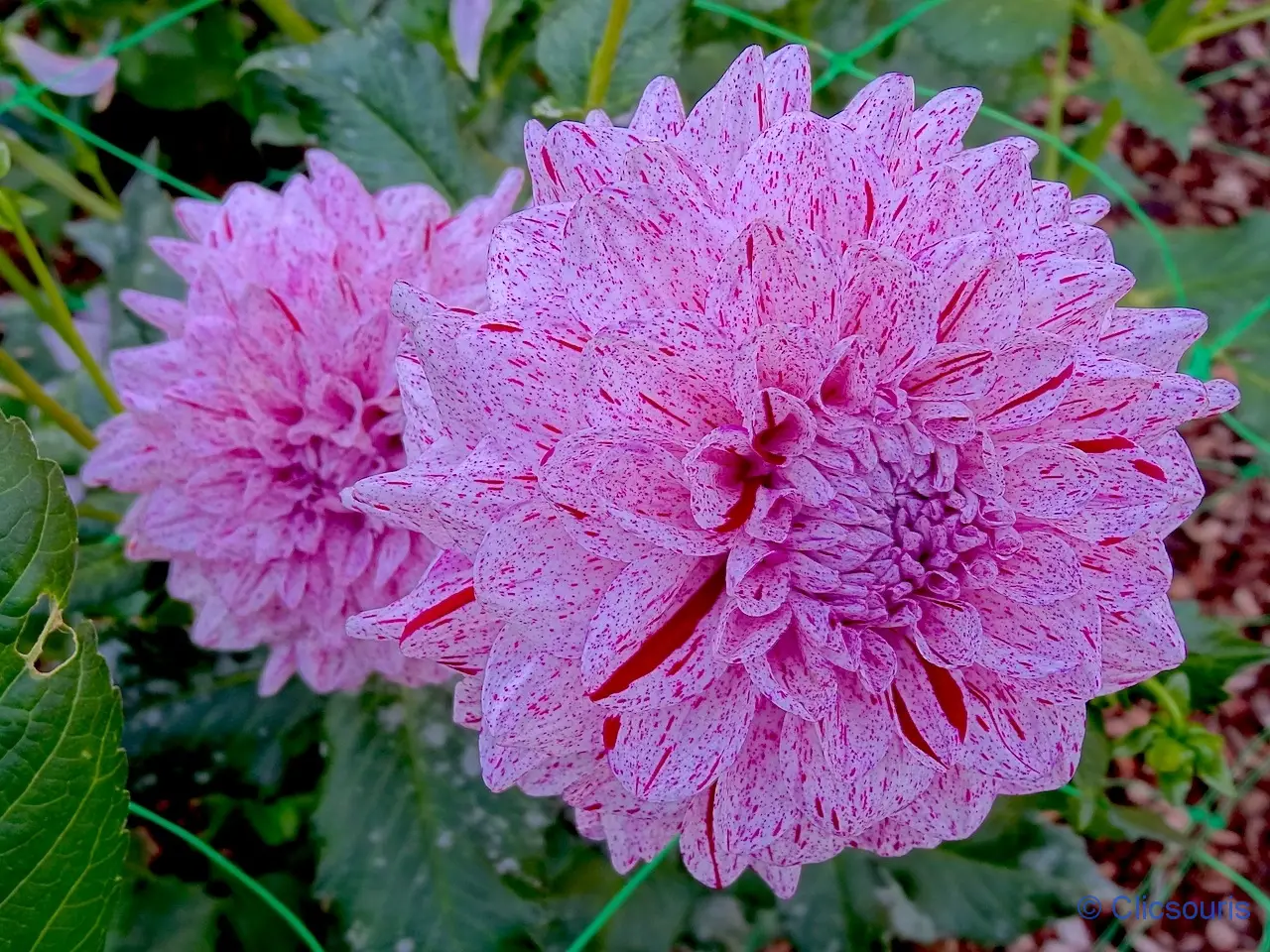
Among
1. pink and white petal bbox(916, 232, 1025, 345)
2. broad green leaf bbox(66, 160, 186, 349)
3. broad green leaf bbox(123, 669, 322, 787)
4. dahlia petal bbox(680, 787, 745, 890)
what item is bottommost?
broad green leaf bbox(123, 669, 322, 787)

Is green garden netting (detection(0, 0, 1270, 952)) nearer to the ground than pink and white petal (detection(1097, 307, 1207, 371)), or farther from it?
nearer to the ground

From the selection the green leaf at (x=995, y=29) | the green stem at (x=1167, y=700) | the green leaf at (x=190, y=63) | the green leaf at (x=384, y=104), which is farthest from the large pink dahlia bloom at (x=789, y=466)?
the green leaf at (x=190, y=63)

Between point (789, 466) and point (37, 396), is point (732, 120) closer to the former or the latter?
point (789, 466)

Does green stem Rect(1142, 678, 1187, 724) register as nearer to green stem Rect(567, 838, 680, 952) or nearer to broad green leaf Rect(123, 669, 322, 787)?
green stem Rect(567, 838, 680, 952)

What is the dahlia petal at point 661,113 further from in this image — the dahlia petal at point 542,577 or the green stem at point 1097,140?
the green stem at point 1097,140

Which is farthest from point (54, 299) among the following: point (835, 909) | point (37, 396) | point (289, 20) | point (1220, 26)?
point (1220, 26)

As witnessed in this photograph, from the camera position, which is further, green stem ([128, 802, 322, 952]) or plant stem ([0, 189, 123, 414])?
green stem ([128, 802, 322, 952])

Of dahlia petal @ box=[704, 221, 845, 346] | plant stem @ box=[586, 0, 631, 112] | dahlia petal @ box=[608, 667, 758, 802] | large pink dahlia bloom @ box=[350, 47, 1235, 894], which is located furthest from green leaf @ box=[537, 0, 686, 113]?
dahlia petal @ box=[608, 667, 758, 802]
